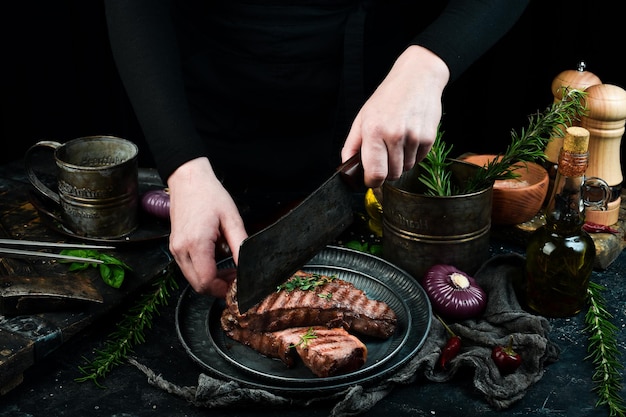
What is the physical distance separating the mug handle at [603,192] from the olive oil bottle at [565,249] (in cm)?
16

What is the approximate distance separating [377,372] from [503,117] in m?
1.69

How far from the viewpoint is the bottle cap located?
162 centimetres

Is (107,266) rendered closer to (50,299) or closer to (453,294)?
(50,299)

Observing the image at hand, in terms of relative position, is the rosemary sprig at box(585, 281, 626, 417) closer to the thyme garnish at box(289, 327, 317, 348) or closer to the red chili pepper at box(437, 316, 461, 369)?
the red chili pepper at box(437, 316, 461, 369)

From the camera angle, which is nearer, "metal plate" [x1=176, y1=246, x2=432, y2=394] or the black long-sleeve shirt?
"metal plate" [x1=176, y1=246, x2=432, y2=394]

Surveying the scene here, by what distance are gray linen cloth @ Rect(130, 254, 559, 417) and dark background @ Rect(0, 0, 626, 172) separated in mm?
Answer: 1246

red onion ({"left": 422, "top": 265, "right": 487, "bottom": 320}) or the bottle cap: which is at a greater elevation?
the bottle cap

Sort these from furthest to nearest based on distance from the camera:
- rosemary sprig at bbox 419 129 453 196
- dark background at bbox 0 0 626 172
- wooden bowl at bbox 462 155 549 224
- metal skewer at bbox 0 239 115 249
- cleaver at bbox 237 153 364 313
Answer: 1. dark background at bbox 0 0 626 172
2. wooden bowl at bbox 462 155 549 224
3. rosemary sprig at bbox 419 129 453 196
4. metal skewer at bbox 0 239 115 249
5. cleaver at bbox 237 153 364 313

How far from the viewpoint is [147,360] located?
1.60m

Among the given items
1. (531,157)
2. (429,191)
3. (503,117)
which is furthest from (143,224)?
(503,117)

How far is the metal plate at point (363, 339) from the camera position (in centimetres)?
145

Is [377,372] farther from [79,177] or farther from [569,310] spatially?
[79,177]

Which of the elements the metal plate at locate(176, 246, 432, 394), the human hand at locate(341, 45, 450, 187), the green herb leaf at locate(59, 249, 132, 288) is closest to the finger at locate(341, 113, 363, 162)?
the human hand at locate(341, 45, 450, 187)

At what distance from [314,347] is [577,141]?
0.71m
